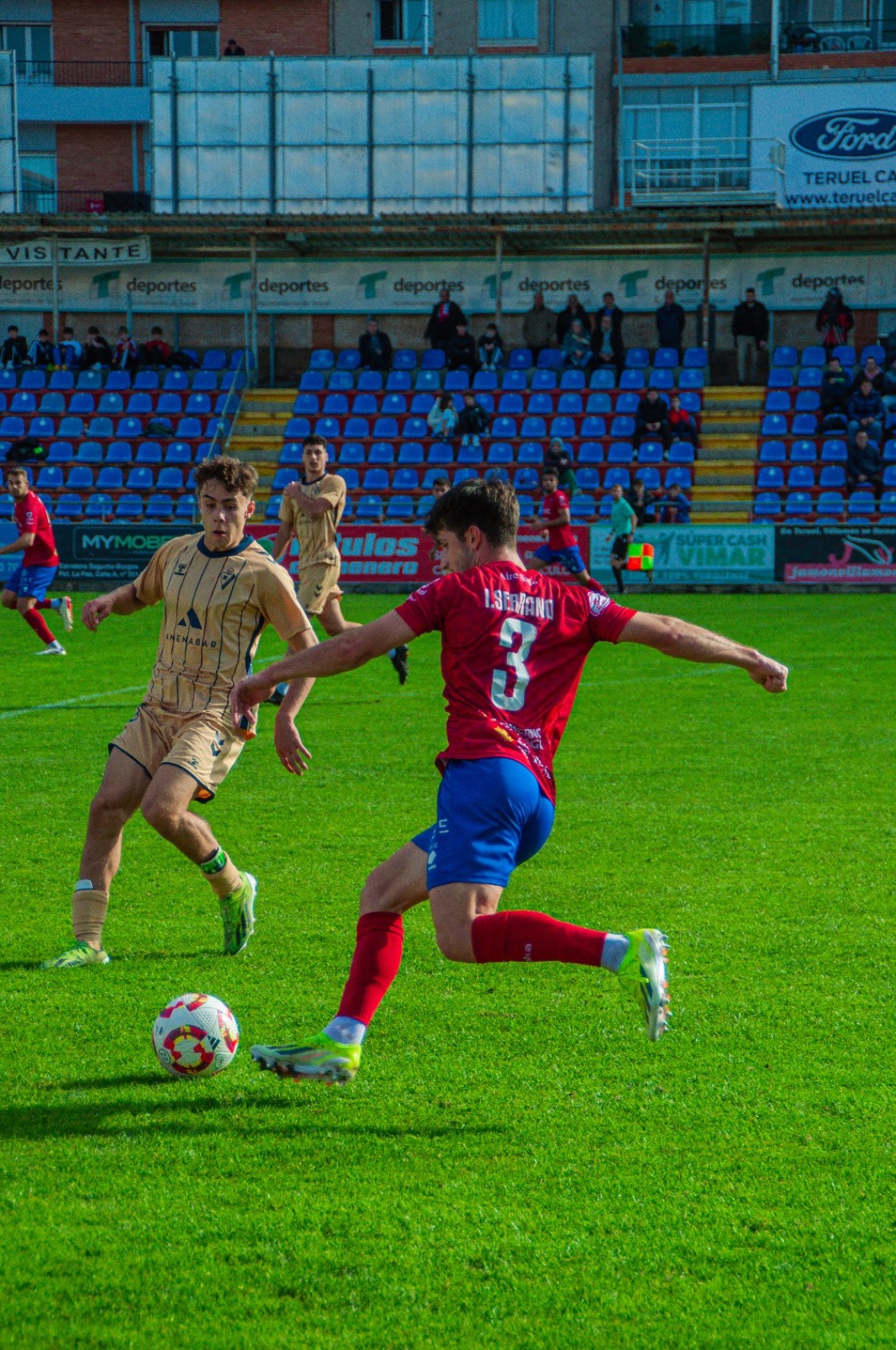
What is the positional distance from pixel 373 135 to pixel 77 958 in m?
32.4

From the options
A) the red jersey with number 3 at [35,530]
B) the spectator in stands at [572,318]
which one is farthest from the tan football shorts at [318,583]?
the spectator in stands at [572,318]

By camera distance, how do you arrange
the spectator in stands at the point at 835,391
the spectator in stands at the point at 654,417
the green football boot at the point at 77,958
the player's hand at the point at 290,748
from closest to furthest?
1. the player's hand at the point at 290,748
2. the green football boot at the point at 77,958
3. the spectator in stands at the point at 835,391
4. the spectator in stands at the point at 654,417

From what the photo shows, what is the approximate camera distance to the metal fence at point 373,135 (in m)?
34.5

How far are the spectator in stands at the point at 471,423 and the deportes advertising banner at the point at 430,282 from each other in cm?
632

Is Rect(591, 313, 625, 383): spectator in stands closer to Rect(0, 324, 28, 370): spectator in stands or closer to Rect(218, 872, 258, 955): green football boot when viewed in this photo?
Rect(0, 324, 28, 370): spectator in stands

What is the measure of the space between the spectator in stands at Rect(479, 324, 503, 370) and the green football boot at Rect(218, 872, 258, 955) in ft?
90.8

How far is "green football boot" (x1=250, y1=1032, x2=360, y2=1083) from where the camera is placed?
13.9 ft

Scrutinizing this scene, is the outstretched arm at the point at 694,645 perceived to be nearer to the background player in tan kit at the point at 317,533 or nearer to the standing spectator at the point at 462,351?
the background player in tan kit at the point at 317,533

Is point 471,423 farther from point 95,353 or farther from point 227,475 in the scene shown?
point 227,475

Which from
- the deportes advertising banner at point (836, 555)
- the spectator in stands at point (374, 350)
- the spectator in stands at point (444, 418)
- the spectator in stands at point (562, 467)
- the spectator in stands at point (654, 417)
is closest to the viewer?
the deportes advertising banner at point (836, 555)

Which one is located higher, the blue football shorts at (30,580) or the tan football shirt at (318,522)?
the tan football shirt at (318,522)

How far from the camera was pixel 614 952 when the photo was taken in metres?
4.12

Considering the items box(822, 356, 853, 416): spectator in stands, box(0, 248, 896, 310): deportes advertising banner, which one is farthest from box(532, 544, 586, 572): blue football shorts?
box(0, 248, 896, 310): deportes advertising banner

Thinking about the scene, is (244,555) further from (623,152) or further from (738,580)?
(623,152)
